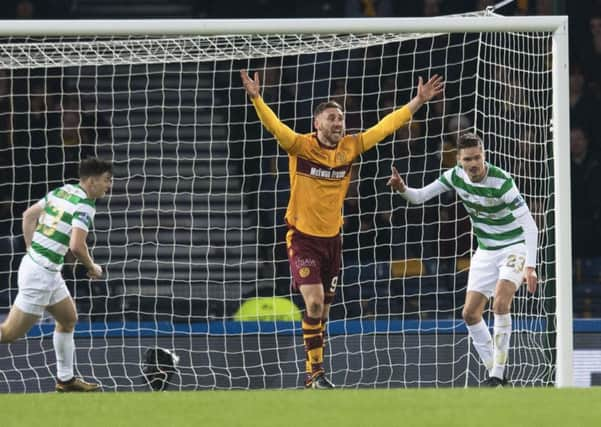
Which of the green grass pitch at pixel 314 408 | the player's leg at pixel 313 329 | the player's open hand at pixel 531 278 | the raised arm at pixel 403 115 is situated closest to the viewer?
the green grass pitch at pixel 314 408

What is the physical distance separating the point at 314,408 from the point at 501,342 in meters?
2.69

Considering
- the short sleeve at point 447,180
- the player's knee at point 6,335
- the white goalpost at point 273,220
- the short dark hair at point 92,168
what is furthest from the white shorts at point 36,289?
the short sleeve at point 447,180

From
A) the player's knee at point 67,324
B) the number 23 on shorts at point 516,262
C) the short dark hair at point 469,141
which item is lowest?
the player's knee at point 67,324

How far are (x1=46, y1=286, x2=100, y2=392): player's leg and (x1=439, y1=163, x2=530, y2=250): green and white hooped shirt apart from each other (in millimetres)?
2402

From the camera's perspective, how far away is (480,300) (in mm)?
9031

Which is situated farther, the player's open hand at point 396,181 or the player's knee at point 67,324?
the player's knee at point 67,324

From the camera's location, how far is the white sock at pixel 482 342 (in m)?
9.04

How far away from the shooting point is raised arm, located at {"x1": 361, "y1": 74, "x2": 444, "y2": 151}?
8539 mm

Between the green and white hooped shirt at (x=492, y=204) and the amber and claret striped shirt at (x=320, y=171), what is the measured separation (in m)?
0.54

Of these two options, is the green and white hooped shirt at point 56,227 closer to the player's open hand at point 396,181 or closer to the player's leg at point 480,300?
the player's open hand at point 396,181

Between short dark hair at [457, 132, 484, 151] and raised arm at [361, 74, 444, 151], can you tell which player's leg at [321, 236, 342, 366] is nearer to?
raised arm at [361, 74, 444, 151]

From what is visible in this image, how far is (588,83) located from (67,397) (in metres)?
6.98

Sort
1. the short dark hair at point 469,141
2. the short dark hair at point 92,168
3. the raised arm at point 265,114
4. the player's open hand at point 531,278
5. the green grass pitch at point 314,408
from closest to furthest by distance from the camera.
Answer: the green grass pitch at point 314,408
the player's open hand at point 531,278
the raised arm at point 265,114
the short dark hair at point 469,141
the short dark hair at point 92,168

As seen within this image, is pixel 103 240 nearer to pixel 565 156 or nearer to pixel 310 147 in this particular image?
pixel 310 147
